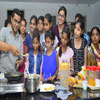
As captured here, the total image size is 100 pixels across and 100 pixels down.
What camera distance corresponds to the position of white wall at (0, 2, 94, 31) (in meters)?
6.84

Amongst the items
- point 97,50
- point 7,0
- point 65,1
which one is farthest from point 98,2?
point 97,50

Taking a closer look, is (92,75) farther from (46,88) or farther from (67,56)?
(67,56)

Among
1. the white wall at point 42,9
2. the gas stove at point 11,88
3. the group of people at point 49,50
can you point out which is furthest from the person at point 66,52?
the white wall at point 42,9

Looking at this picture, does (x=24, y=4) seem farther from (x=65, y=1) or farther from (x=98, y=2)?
(x=98, y=2)

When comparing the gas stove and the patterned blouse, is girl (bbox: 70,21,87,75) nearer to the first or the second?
the patterned blouse

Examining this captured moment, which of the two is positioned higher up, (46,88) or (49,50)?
(49,50)

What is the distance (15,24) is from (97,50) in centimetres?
130

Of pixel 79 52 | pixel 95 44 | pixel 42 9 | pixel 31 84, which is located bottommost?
pixel 31 84

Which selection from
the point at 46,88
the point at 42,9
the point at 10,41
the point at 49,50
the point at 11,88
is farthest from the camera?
the point at 42,9

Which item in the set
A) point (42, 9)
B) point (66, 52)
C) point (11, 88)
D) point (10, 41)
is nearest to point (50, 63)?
point (66, 52)

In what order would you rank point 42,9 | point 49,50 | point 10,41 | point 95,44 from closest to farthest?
point 10,41 → point 49,50 → point 95,44 → point 42,9

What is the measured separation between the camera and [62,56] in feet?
6.80

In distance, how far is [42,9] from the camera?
7223mm

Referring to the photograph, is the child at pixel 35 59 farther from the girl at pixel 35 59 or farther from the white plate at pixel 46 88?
the white plate at pixel 46 88
